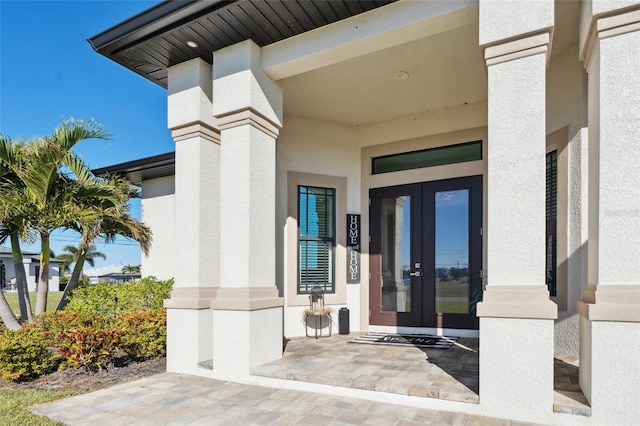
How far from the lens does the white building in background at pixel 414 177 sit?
3.17 meters

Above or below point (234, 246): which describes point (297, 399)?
below

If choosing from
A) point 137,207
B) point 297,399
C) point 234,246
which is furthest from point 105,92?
point 297,399

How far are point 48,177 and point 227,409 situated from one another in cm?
551

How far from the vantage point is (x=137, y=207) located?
10.0m

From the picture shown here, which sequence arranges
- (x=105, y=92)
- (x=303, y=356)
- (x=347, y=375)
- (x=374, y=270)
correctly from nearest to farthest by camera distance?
(x=347, y=375) → (x=303, y=356) → (x=374, y=270) → (x=105, y=92)

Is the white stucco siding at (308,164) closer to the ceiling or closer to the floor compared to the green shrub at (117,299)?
closer to the ceiling

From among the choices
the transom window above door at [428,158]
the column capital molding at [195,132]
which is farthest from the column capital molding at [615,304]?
the column capital molding at [195,132]

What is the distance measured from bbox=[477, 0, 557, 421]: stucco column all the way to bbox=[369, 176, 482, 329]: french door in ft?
9.75

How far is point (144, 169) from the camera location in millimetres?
9211

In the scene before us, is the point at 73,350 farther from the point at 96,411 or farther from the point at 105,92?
the point at 105,92

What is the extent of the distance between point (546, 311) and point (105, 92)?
22.8 meters

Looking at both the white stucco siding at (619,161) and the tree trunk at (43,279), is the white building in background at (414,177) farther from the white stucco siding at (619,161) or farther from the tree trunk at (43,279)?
the tree trunk at (43,279)

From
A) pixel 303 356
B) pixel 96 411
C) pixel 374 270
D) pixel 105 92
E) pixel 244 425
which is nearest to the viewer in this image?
pixel 244 425

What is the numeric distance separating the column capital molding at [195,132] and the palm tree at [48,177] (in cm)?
311
